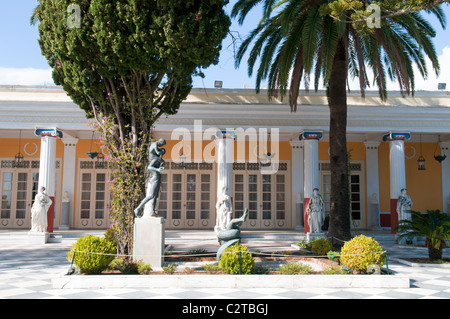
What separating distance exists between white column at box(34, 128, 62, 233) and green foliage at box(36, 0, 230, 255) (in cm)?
607

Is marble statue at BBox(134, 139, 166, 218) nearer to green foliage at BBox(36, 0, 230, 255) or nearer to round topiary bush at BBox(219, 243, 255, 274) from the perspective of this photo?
green foliage at BBox(36, 0, 230, 255)

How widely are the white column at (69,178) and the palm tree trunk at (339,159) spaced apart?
1122cm

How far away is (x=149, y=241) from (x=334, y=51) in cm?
602

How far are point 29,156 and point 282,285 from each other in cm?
1437

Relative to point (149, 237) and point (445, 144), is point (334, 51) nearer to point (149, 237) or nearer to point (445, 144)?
point (149, 237)

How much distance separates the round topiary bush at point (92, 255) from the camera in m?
7.83

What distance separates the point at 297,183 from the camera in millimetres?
18172

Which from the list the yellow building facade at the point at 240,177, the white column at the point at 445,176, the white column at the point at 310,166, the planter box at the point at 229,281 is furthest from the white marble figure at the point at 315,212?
the planter box at the point at 229,281

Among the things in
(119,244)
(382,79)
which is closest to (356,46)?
(382,79)

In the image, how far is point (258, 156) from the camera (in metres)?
18.8

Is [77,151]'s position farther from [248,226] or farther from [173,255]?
[173,255]

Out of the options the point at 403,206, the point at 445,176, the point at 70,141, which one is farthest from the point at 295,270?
the point at 445,176

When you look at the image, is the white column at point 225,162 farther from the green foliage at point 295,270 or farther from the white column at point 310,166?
the green foliage at point 295,270

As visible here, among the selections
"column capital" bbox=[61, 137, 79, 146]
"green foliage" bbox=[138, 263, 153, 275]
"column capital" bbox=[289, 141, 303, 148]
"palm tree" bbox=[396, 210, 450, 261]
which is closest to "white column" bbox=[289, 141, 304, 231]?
"column capital" bbox=[289, 141, 303, 148]
